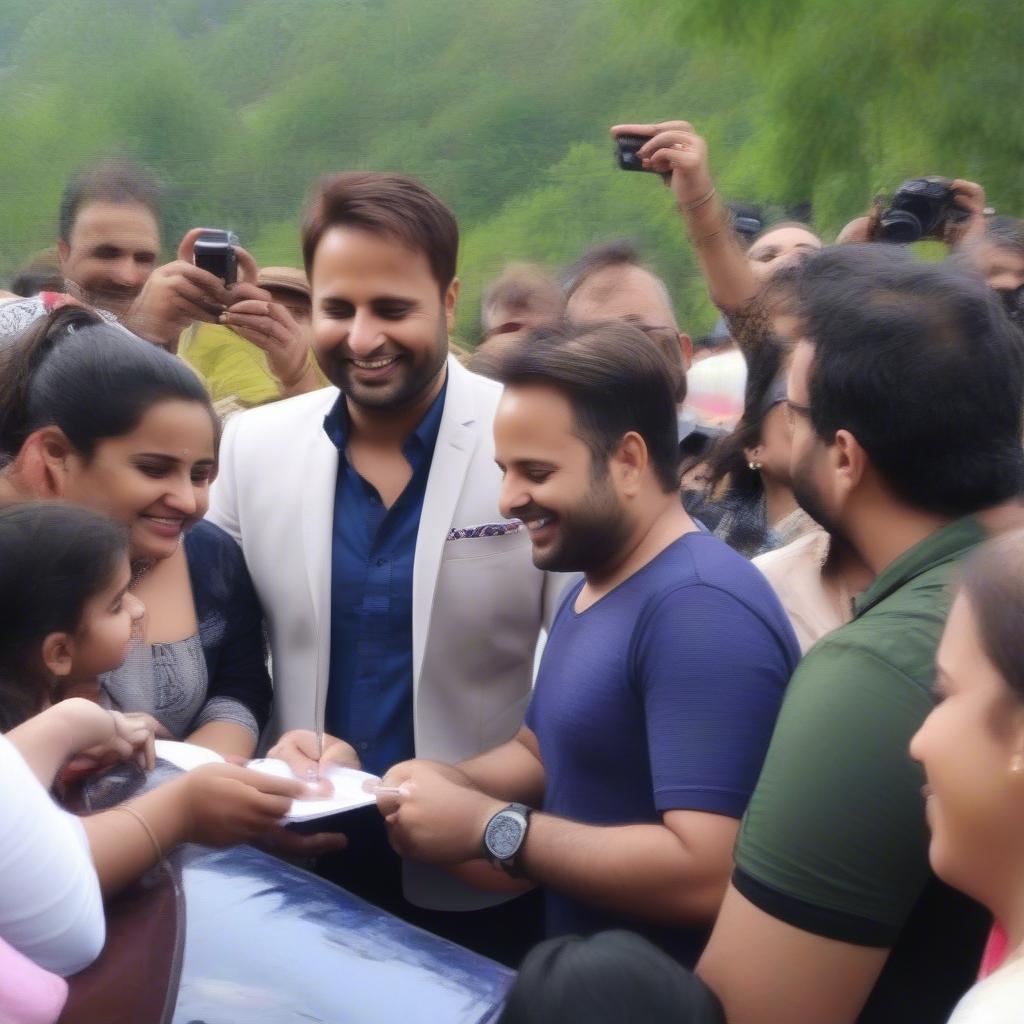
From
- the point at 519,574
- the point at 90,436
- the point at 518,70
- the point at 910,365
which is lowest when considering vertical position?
the point at 519,574

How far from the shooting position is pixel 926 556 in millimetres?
1646

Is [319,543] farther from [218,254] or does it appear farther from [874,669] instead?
[874,669]

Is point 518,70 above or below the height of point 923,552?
above

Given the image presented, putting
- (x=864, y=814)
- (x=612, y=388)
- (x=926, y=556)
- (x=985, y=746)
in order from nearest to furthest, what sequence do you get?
(x=985, y=746) → (x=864, y=814) → (x=926, y=556) → (x=612, y=388)

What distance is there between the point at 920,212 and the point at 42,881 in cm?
327

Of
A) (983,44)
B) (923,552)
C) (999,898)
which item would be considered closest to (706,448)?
(923,552)

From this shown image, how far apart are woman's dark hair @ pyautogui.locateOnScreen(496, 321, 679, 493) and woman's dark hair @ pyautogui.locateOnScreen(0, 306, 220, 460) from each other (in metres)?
0.61

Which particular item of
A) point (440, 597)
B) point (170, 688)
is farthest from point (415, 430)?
point (170, 688)

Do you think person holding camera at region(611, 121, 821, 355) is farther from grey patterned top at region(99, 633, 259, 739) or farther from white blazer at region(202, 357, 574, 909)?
grey patterned top at region(99, 633, 259, 739)

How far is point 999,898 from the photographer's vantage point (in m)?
1.28

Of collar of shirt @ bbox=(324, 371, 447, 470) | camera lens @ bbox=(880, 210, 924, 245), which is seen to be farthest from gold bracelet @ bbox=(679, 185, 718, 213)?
collar of shirt @ bbox=(324, 371, 447, 470)

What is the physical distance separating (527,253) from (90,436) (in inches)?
123

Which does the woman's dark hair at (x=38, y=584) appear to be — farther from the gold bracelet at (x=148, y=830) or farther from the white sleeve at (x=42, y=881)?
the white sleeve at (x=42, y=881)

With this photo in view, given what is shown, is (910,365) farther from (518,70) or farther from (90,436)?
(518,70)
